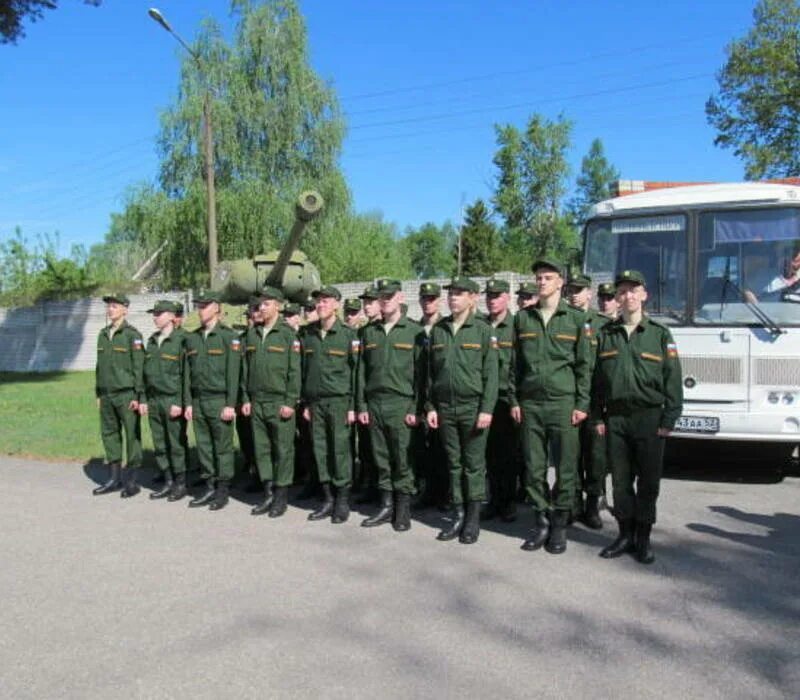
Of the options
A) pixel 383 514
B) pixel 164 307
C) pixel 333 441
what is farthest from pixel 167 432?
pixel 383 514

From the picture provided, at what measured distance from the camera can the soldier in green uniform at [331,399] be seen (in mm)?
6672

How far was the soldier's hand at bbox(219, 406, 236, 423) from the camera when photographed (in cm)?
704

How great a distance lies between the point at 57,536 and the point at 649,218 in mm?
6295

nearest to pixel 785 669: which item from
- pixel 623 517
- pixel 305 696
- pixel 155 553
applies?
pixel 623 517

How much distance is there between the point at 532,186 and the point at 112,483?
50986 mm

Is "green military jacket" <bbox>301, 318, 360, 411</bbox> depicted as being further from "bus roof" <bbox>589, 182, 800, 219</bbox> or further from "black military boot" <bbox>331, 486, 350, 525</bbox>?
"bus roof" <bbox>589, 182, 800, 219</bbox>

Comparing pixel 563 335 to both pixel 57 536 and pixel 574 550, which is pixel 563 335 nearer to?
pixel 574 550

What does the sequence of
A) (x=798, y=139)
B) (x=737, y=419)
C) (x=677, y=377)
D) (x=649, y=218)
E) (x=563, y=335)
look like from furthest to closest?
(x=798, y=139) → (x=649, y=218) → (x=737, y=419) → (x=563, y=335) → (x=677, y=377)

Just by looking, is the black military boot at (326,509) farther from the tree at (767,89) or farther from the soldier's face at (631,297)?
the tree at (767,89)

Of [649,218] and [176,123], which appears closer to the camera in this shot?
[649,218]

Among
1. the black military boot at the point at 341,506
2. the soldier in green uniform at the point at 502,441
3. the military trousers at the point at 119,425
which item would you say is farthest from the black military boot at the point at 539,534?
the military trousers at the point at 119,425

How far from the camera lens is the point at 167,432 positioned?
7508 millimetres

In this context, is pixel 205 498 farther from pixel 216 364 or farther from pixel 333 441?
pixel 333 441

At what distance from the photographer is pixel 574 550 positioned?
5.70 m
